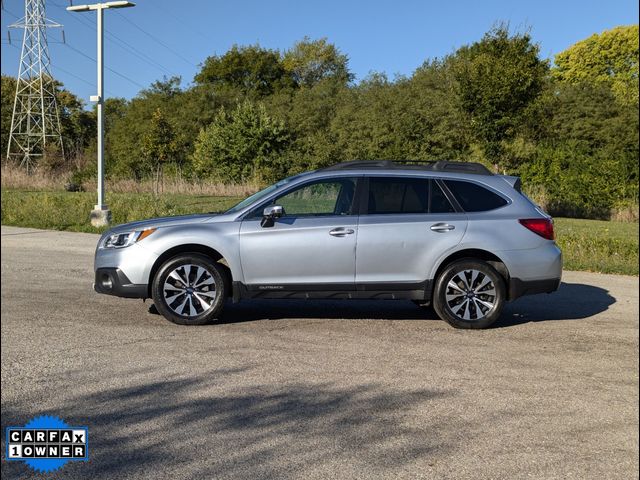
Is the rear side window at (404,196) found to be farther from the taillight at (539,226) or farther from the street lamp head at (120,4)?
the street lamp head at (120,4)

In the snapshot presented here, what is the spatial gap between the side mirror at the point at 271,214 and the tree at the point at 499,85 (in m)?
16.2

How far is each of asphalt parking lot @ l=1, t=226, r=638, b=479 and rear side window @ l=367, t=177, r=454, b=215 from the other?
4.21ft

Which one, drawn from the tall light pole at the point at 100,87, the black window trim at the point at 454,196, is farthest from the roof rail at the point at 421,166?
the tall light pole at the point at 100,87

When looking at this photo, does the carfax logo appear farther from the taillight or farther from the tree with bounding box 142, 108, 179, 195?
the tree with bounding box 142, 108, 179, 195

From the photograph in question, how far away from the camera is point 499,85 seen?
2219 cm

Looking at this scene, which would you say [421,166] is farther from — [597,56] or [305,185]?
[597,56]

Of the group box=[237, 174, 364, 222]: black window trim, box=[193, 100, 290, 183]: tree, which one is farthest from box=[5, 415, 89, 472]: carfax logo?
box=[193, 100, 290, 183]: tree

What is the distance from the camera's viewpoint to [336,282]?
769 cm

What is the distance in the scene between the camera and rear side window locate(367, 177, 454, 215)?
793 cm

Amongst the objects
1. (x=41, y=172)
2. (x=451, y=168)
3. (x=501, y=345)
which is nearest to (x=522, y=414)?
(x=501, y=345)

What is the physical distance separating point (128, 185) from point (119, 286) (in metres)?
21.7

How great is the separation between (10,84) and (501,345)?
33.4 metres

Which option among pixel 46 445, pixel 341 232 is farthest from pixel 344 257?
pixel 46 445

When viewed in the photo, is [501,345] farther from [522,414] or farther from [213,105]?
[213,105]
